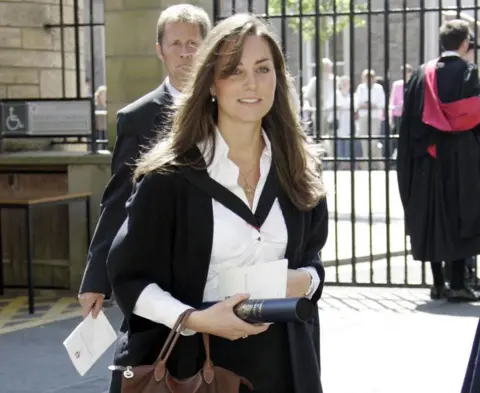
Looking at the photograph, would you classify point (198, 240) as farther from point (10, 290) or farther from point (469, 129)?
point (10, 290)

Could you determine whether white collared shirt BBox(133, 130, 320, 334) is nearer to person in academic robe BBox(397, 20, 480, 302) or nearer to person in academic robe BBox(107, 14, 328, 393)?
person in academic robe BBox(107, 14, 328, 393)

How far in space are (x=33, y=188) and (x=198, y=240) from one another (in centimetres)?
670

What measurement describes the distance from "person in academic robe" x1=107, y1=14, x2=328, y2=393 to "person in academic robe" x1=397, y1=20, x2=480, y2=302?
17.1ft

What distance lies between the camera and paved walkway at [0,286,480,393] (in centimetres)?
635

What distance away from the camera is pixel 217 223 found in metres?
3.11

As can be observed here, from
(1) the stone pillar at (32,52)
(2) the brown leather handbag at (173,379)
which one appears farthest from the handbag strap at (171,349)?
(1) the stone pillar at (32,52)

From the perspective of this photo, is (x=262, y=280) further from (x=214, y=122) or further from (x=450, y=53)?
(x=450, y=53)

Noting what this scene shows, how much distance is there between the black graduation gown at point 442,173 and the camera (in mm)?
8344

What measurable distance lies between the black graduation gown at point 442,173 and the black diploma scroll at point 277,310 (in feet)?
18.6

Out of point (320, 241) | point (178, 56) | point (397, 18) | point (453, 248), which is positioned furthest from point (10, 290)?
point (397, 18)

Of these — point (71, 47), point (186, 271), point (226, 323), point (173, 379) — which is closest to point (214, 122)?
point (186, 271)

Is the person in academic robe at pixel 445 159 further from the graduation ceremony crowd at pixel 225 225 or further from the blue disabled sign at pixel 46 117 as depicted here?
the graduation ceremony crowd at pixel 225 225

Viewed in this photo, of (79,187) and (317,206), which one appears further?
(79,187)

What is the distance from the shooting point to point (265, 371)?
3.09 metres
